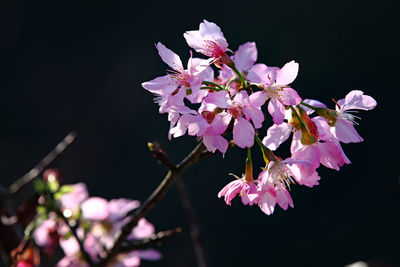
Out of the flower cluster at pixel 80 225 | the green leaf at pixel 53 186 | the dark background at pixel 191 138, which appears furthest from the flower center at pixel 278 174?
the dark background at pixel 191 138

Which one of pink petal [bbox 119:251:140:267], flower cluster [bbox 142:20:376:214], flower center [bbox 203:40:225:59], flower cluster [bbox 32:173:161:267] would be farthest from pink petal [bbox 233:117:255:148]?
pink petal [bbox 119:251:140:267]

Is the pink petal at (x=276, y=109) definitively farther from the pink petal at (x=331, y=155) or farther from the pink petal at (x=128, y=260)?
the pink petal at (x=128, y=260)

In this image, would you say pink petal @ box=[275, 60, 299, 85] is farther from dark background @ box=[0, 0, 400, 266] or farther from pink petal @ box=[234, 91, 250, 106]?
dark background @ box=[0, 0, 400, 266]

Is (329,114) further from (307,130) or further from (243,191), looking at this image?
(243,191)

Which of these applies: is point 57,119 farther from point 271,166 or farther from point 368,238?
point 271,166

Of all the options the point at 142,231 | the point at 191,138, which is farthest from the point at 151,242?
the point at 191,138

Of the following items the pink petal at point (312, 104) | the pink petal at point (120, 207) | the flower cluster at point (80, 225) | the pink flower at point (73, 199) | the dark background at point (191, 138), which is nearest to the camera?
the pink petal at point (312, 104)

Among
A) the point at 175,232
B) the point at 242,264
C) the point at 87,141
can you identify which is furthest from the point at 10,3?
the point at 175,232
